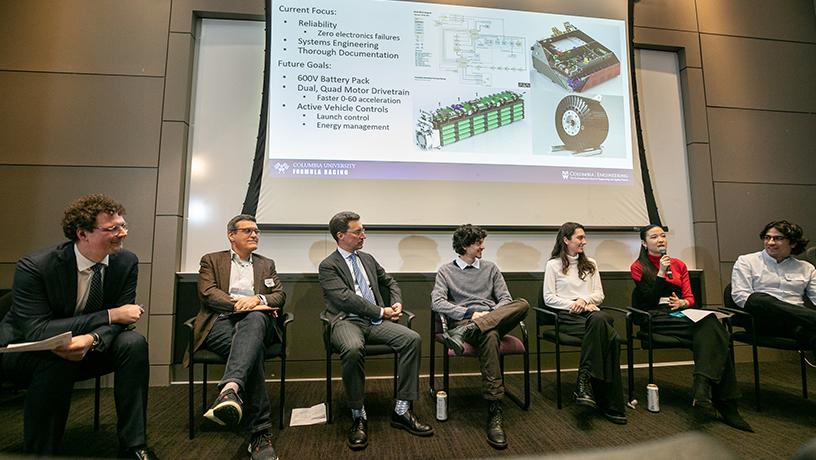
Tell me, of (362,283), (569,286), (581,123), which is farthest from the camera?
(581,123)

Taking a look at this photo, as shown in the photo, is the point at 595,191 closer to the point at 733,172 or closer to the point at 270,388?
the point at 733,172

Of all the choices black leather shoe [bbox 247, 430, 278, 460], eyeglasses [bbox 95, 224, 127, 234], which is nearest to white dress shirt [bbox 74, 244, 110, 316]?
eyeglasses [bbox 95, 224, 127, 234]

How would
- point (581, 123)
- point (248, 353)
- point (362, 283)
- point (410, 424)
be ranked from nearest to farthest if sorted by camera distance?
1. point (248, 353)
2. point (410, 424)
3. point (362, 283)
4. point (581, 123)

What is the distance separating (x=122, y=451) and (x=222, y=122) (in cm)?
237

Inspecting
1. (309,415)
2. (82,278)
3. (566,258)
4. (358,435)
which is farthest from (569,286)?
(82,278)

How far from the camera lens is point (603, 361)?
2229 millimetres

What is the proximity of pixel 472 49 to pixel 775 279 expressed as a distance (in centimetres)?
280

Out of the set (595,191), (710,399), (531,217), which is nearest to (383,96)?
(531,217)

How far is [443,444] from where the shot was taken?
6.40 ft

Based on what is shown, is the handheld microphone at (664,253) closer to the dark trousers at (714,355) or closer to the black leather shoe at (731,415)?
the dark trousers at (714,355)

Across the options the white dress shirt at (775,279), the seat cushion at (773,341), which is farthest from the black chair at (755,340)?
the white dress shirt at (775,279)

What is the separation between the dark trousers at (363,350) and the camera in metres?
2.05

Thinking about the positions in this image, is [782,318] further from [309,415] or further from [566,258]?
[309,415]

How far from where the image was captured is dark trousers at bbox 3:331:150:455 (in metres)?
1.52
